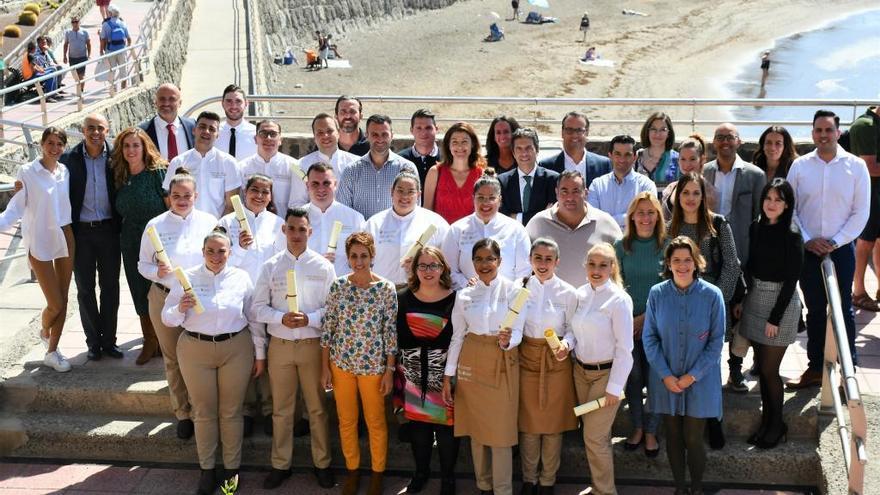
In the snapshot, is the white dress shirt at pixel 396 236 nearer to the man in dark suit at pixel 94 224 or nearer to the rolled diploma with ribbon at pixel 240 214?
the rolled diploma with ribbon at pixel 240 214

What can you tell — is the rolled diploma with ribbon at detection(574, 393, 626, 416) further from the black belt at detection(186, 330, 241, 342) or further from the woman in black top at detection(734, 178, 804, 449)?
the black belt at detection(186, 330, 241, 342)

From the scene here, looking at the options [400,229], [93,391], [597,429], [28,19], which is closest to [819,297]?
Result: [597,429]

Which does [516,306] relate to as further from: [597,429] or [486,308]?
[597,429]

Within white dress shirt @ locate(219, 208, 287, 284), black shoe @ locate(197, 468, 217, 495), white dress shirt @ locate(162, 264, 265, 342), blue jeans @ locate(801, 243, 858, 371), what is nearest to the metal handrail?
blue jeans @ locate(801, 243, 858, 371)

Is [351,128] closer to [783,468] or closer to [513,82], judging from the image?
[783,468]

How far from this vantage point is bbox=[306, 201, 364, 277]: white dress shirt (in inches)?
298

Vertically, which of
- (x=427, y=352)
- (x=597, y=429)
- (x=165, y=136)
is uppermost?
(x=165, y=136)

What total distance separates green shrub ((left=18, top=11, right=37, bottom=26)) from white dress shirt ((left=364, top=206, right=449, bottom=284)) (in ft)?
76.7

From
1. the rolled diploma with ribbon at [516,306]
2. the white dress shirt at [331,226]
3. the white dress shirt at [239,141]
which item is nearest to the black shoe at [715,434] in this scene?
the rolled diploma with ribbon at [516,306]

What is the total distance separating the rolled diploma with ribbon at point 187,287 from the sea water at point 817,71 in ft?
77.7

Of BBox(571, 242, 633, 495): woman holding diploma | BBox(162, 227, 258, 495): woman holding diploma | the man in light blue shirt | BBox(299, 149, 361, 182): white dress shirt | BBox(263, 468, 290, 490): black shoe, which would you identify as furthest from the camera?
BBox(299, 149, 361, 182): white dress shirt

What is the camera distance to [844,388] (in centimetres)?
653

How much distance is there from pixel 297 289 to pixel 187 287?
75 cm

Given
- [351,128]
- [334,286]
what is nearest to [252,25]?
[351,128]
